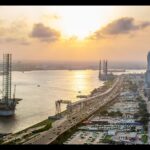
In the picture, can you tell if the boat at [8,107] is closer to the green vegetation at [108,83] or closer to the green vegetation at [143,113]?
the green vegetation at [143,113]

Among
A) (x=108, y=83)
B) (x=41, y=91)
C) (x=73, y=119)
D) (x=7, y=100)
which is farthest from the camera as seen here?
(x=108, y=83)

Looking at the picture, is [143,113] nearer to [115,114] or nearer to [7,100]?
[115,114]

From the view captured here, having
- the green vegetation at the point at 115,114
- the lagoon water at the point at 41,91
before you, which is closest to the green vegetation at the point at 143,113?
the green vegetation at the point at 115,114

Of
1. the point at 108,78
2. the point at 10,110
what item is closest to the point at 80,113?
the point at 10,110

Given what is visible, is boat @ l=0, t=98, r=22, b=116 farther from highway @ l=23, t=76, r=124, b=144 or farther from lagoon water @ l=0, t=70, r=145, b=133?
highway @ l=23, t=76, r=124, b=144

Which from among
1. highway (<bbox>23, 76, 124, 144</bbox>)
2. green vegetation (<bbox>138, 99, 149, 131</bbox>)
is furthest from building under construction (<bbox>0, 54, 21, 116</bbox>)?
green vegetation (<bbox>138, 99, 149, 131</bbox>)

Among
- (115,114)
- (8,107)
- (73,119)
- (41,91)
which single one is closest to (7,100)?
(8,107)

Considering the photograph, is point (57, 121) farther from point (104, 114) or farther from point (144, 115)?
point (144, 115)

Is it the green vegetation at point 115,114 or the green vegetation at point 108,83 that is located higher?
the green vegetation at point 108,83

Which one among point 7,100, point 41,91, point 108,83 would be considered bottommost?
point 7,100
